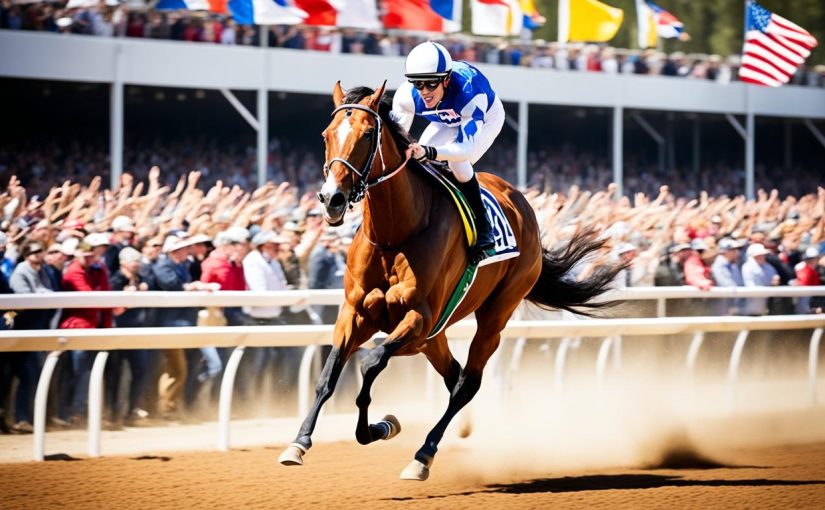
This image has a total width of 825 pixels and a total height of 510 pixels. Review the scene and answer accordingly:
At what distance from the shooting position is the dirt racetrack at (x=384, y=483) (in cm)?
499

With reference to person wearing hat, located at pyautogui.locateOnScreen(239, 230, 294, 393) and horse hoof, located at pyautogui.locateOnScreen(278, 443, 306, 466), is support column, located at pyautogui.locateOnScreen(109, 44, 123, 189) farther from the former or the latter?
horse hoof, located at pyautogui.locateOnScreen(278, 443, 306, 466)

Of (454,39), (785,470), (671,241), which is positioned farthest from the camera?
(454,39)

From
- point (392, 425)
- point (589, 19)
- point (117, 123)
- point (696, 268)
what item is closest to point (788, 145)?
point (589, 19)

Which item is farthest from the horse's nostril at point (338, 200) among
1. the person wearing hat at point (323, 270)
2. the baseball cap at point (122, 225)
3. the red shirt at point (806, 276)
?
the red shirt at point (806, 276)

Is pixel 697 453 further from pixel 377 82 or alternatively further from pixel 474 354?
pixel 377 82

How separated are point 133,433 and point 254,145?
53.1 feet

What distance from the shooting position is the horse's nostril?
14.7 ft

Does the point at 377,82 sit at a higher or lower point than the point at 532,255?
higher

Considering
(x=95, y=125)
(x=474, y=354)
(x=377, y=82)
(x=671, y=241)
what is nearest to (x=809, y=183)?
(x=377, y=82)

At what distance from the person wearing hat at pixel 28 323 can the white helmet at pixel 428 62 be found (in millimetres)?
2776

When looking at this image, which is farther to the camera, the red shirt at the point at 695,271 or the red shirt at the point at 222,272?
the red shirt at the point at 695,271

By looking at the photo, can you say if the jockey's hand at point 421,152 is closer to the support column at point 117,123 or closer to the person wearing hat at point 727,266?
the person wearing hat at point 727,266

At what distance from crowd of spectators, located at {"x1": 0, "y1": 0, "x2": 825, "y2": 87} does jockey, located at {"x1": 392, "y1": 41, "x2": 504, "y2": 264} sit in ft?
40.3

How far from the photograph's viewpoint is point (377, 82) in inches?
771
